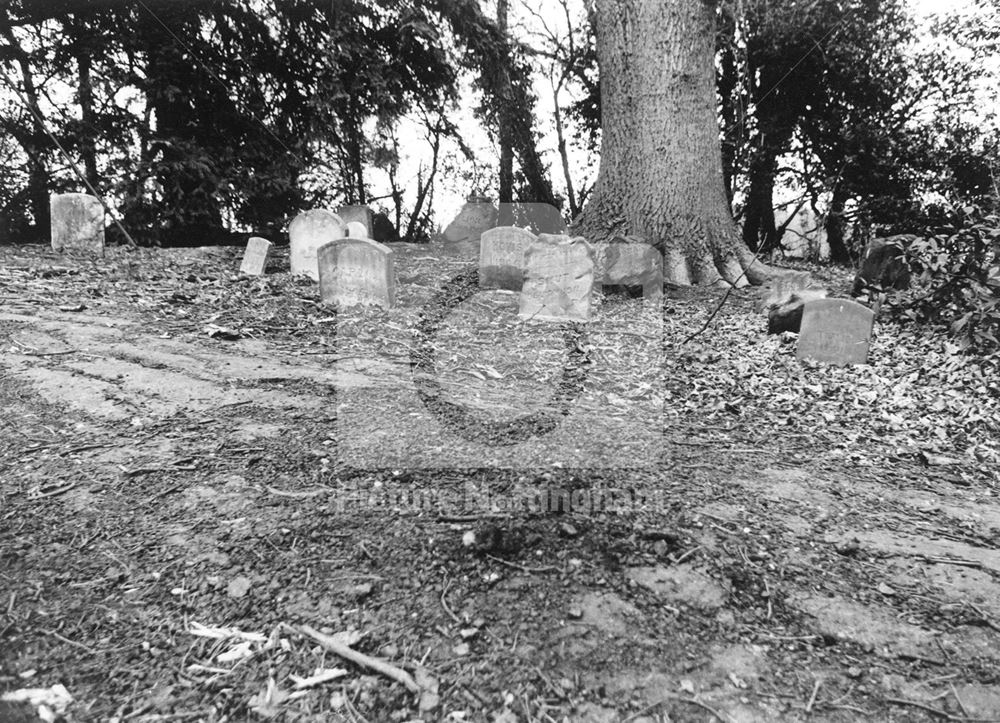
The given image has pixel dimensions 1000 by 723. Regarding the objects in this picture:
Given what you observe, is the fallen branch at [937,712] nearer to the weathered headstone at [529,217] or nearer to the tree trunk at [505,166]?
the weathered headstone at [529,217]

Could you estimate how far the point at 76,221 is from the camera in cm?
862

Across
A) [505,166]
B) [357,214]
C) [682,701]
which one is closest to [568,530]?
[682,701]

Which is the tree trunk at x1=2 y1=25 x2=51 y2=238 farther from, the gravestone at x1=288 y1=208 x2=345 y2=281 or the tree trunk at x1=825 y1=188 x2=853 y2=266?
the tree trunk at x1=825 y1=188 x2=853 y2=266

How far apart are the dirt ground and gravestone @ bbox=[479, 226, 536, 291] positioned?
2.29 m

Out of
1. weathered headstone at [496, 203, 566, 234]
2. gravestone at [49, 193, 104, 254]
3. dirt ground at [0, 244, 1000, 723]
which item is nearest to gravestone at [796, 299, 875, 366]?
dirt ground at [0, 244, 1000, 723]

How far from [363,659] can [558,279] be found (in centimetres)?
471

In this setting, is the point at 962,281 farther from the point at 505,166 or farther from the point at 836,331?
the point at 505,166

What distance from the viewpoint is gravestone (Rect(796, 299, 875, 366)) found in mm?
5160

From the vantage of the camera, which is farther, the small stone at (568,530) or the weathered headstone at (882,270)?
the weathered headstone at (882,270)

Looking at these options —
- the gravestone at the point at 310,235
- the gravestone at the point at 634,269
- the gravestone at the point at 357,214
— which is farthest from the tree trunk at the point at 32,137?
the gravestone at the point at 634,269

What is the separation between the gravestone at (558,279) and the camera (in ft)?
19.7

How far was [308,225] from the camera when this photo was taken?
780 cm

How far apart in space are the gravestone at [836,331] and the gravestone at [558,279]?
1950 mm

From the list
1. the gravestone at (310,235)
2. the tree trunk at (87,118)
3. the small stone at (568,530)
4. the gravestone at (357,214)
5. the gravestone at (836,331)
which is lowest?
the small stone at (568,530)
